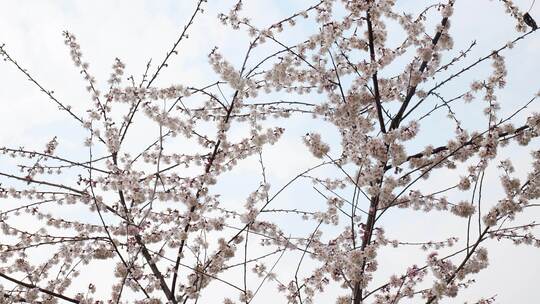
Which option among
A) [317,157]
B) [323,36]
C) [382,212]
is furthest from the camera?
[323,36]

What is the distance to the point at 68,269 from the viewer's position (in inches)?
247

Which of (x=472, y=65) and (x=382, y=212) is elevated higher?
(x=472, y=65)

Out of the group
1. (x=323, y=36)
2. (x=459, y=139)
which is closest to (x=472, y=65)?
(x=459, y=139)

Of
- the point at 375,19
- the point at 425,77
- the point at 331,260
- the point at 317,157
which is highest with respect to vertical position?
the point at 375,19

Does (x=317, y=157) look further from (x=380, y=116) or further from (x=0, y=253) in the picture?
(x=0, y=253)

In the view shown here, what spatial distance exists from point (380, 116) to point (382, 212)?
1081 mm

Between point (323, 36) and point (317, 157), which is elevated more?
point (323, 36)

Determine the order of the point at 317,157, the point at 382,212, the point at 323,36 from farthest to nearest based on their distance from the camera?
the point at 323,36, the point at 317,157, the point at 382,212

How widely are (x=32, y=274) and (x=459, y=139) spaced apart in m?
4.40

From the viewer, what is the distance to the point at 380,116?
6066 mm

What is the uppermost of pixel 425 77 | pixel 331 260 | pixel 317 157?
pixel 425 77

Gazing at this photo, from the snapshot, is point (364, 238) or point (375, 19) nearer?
point (364, 238)

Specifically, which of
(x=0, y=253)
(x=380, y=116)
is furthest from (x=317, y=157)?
(x=0, y=253)

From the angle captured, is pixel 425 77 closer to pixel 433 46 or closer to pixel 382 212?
pixel 433 46
